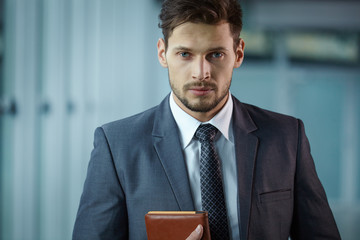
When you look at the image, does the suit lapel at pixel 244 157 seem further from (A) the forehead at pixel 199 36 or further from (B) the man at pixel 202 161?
(A) the forehead at pixel 199 36

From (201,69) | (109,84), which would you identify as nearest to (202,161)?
(201,69)

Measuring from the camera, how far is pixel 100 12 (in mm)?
3484

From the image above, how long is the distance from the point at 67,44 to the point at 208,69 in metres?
1.77

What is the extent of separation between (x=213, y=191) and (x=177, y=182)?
0.12m

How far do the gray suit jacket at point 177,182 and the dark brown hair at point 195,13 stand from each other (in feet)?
1.07

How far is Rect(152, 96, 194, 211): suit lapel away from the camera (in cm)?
126

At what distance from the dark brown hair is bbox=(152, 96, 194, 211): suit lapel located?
0.29 m

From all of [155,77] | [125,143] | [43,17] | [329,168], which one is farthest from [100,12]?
[329,168]

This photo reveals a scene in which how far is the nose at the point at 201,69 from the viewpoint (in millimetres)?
1259

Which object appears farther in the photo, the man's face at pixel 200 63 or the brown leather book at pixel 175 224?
the man's face at pixel 200 63

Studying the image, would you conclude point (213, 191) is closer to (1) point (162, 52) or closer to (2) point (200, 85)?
(2) point (200, 85)

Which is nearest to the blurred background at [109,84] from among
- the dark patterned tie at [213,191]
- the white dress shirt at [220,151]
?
the white dress shirt at [220,151]

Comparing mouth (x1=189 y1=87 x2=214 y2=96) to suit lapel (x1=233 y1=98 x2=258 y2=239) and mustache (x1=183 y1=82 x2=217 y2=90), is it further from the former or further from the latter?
suit lapel (x1=233 y1=98 x2=258 y2=239)

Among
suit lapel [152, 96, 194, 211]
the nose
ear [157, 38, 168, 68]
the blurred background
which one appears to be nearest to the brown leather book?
suit lapel [152, 96, 194, 211]
